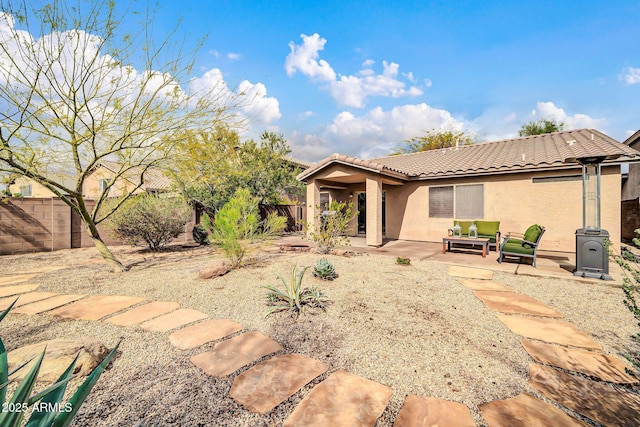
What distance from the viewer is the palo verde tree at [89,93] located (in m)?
5.20

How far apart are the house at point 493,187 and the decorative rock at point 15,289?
7508 mm

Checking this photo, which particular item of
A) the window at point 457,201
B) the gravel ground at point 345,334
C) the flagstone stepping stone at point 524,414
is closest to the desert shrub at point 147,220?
the gravel ground at point 345,334

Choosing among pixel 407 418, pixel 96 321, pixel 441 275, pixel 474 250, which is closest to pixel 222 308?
pixel 96 321

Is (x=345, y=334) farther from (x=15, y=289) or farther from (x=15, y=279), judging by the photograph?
(x=15, y=279)

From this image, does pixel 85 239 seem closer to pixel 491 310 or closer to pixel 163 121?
pixel 163 121

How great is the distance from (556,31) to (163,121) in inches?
474

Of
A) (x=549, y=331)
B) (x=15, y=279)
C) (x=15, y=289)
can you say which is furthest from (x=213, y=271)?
(x=549, y=331)

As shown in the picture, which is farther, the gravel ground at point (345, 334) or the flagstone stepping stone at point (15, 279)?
the flagstone stepping stone at point (15, 279)

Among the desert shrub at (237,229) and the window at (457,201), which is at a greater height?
the window at (457,201)

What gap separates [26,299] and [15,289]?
3.32 feet

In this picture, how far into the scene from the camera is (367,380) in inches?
96.3

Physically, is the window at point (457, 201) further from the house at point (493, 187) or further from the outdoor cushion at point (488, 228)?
the outdoor cushion at point (488, 228)

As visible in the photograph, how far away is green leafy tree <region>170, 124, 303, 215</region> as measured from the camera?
9.71 metres

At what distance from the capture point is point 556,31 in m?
8.92
